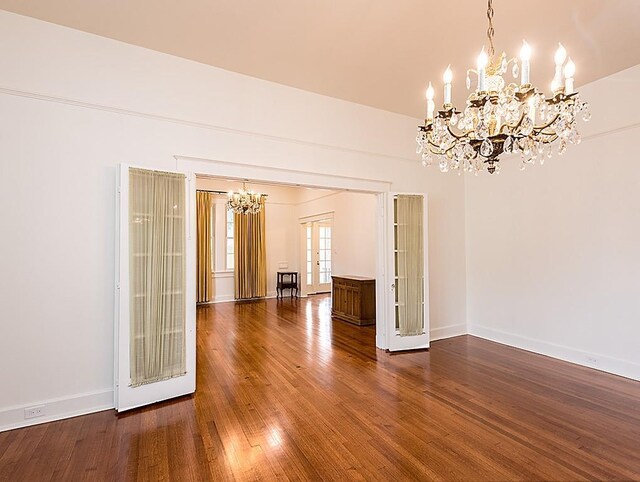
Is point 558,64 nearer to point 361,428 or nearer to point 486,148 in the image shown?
point 486,148

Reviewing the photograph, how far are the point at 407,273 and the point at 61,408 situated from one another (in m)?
4.31

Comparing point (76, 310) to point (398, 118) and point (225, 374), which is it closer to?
point (225, 374)

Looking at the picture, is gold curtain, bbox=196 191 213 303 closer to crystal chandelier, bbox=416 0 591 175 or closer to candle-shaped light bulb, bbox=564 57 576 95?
crystal chandelier, bbox=416 0 591 175

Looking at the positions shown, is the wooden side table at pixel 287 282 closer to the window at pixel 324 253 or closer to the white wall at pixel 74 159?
the window at pixel 324 253

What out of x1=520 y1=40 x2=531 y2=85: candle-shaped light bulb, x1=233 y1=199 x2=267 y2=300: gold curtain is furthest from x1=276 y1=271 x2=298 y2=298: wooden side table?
x1=520 y1=40 x2=531 y2=85: candle-shaped light bulb

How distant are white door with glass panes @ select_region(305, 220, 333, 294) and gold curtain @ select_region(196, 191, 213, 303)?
10.2 ft

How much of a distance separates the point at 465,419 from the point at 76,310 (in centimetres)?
374

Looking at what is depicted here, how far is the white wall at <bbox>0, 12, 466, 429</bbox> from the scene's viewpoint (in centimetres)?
285

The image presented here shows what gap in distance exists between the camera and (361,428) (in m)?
2.74

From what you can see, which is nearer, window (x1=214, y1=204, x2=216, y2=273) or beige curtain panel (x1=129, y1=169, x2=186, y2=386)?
beige curtain panel (x1=129, y1=169, x2=186, y2=386)

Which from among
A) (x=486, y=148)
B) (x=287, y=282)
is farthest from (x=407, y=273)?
(x=287, y=282)

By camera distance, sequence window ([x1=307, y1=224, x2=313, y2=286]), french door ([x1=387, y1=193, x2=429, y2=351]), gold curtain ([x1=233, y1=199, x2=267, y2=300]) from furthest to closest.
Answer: window ([x1=307, y1=224, x2=313, y2=286]), gold curtain ([x1=233, y1=199, x2=267, y2=300]), french door ([x1=387, y1=193, x2=429, y2=351])

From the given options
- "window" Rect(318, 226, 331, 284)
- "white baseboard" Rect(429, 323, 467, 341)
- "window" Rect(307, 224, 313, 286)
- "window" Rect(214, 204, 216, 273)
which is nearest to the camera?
"white baseboard" Rect(429, 323, 467, 341)

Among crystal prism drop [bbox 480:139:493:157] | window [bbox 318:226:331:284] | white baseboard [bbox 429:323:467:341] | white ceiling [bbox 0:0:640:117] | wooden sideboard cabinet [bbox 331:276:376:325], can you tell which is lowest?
white baseboard [bbox 429:323:467:341]
